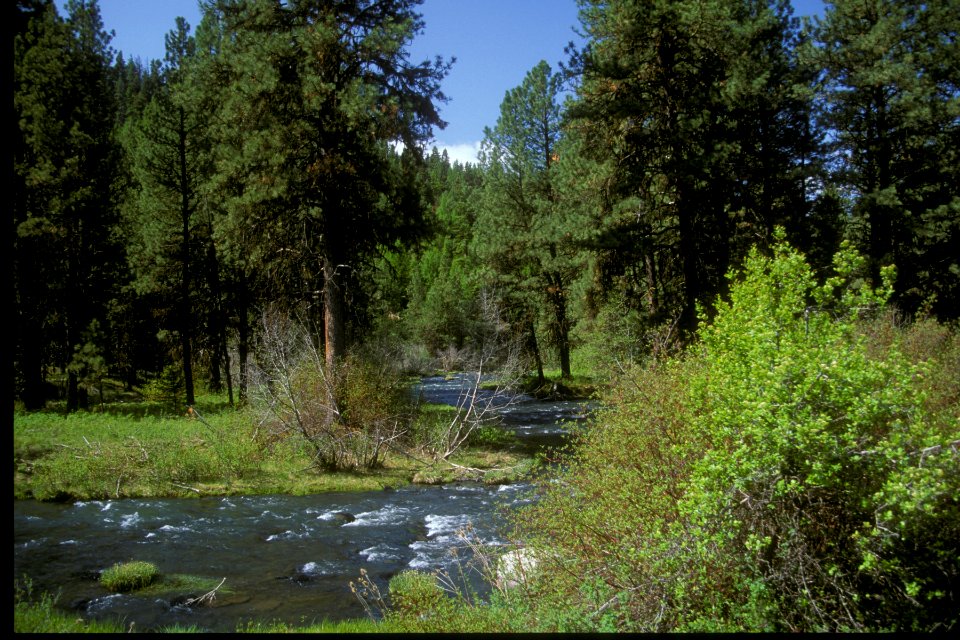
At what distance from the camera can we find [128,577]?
7516 millimetres

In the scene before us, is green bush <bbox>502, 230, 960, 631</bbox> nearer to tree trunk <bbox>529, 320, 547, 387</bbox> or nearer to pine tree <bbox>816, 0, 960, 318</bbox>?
pine tree <bbox>816, 0, 960, 318</bbox>

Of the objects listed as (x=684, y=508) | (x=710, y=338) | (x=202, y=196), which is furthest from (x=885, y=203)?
(x=202, y=196)

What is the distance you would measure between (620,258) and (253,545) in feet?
41.5

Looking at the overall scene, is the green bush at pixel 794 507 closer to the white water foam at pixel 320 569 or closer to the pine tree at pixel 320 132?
the white water foam at pixel 320 569

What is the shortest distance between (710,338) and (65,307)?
23.5 ft

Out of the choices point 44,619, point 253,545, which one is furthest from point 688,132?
point 44,619

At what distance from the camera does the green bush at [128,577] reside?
291 inches

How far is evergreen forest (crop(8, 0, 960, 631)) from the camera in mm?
4918

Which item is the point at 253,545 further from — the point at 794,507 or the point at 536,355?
the point at 536,355

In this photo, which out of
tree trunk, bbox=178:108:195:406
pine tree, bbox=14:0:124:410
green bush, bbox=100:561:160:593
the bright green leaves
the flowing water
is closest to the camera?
pine tree, bbox=14:0:124:410

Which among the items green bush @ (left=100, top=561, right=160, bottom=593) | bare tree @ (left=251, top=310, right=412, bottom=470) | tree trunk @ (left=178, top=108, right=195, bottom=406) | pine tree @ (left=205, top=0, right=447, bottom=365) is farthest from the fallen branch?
tree trunk @ (left=178, top=108, right=195, bottom=406)

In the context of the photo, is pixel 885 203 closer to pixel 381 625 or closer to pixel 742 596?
pixel 742 596

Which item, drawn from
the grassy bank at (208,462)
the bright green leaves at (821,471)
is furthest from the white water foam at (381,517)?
the bright green leaves at (821,471)

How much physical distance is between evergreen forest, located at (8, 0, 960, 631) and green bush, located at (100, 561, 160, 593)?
94.6 inches
